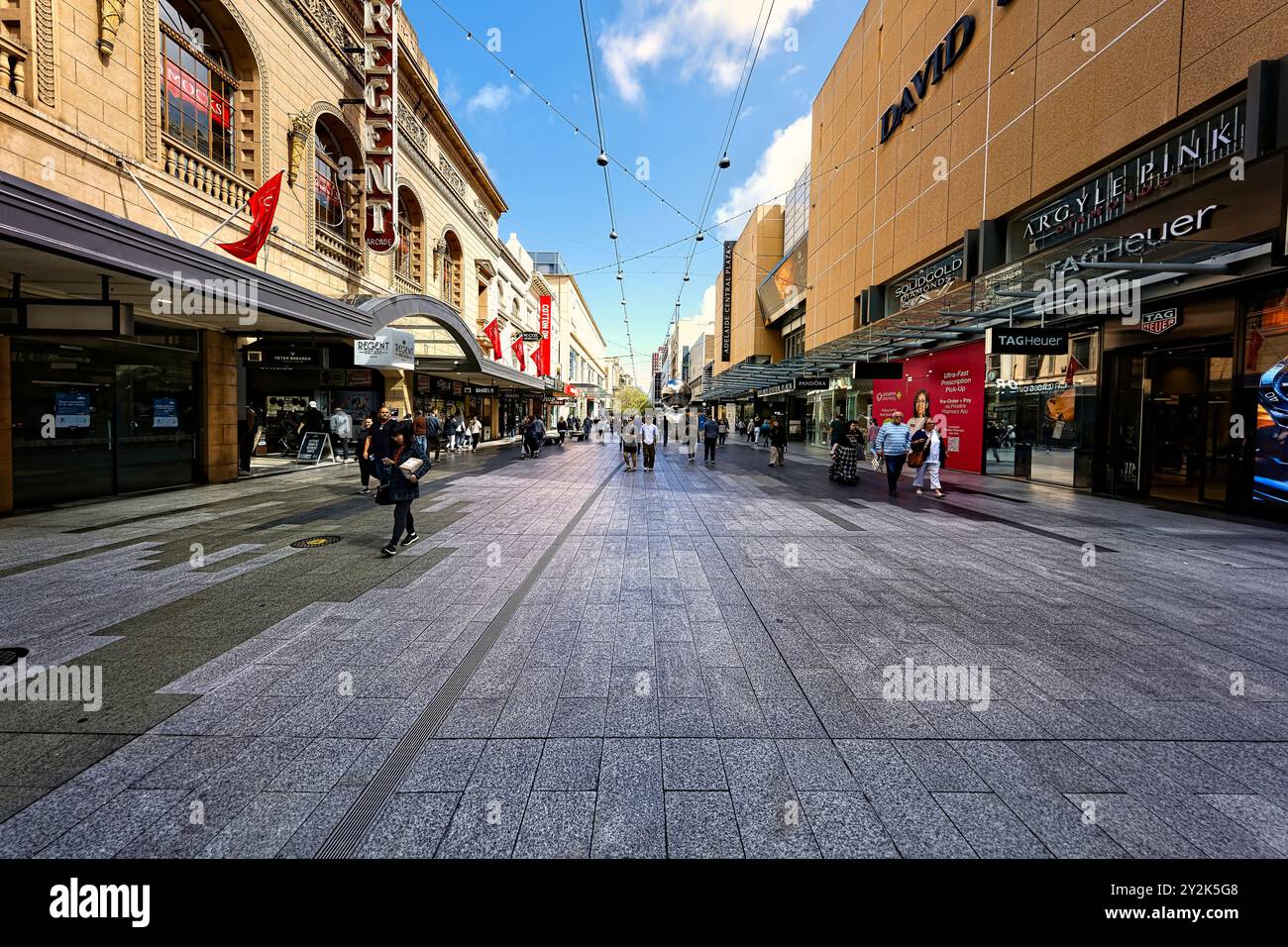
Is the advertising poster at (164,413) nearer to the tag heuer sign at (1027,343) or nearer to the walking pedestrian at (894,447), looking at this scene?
the walking pedestrian at (894,447)

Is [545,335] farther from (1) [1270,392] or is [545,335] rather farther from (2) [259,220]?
(1) [1270,392]

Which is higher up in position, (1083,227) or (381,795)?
(1083,227)

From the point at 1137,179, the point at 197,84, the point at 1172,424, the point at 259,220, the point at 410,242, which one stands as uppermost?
the point at 410,242

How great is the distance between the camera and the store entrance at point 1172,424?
451 inches

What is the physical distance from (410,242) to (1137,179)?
25056 mm

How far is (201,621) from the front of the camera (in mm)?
5090

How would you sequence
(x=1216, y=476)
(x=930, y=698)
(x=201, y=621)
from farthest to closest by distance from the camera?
(x=1216, y=476) < (x=201, y=621) < (x=930, y=698)

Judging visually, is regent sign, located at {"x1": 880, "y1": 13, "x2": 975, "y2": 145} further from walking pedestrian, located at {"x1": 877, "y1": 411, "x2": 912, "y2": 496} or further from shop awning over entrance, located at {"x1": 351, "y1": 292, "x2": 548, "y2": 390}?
shop awning over entrance, located at {"x1": 351, "y1": 292, "x2": 548, "y2": 390}

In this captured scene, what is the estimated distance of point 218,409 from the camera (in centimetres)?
1420

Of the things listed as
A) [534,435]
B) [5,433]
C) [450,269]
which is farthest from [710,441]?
[5,433]

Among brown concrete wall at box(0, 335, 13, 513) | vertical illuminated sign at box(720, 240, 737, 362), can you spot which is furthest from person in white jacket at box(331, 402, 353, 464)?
vertical illuminated sign at box(720, 240, 737, 362)

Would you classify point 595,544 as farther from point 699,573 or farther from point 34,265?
point 34,265

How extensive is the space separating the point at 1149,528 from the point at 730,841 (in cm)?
1083

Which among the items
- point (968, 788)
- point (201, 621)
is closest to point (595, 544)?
point (201, 621)
